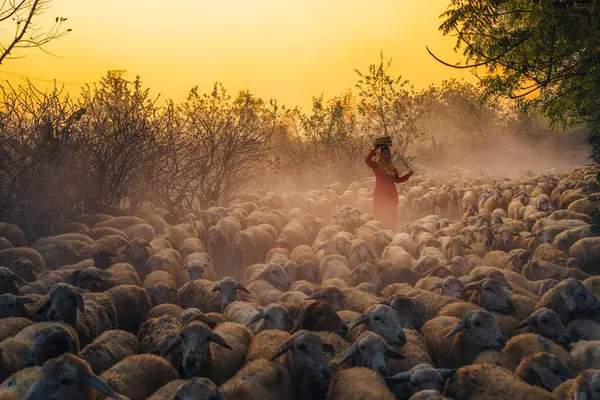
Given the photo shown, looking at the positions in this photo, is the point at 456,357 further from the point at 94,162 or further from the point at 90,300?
the point at 94,162

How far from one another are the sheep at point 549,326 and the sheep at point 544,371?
2.92ft

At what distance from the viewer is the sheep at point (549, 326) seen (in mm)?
5121

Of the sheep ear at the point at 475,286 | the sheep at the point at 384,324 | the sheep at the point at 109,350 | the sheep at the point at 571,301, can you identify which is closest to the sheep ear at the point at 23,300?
the sheep at the point at 109,350

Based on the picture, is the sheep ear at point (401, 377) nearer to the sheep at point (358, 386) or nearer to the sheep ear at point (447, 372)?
the sheep at point (358, 386)

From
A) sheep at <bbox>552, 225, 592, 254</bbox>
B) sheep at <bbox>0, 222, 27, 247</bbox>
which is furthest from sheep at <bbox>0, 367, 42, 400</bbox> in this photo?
sheep at <bbox>552, 225, 592, 254</bbox>

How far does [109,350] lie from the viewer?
493cm

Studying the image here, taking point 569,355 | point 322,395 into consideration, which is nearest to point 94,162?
point 322,395

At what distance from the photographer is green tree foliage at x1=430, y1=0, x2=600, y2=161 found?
625 centimetres

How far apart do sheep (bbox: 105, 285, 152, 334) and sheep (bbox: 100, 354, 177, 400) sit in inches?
72.7

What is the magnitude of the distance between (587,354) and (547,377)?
88 cm

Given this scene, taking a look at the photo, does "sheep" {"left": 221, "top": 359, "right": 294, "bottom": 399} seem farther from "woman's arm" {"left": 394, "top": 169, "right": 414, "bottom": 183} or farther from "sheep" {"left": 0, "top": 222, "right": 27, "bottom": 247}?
"woman's arm" {"left": 394, "top": 169, "right": 414, "bottom": 183}

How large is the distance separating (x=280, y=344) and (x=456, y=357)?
67.9 inches

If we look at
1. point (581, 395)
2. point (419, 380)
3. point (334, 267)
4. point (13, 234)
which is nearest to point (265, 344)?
point (419, 380)

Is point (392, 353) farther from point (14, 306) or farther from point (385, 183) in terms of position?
point (385, 183)
